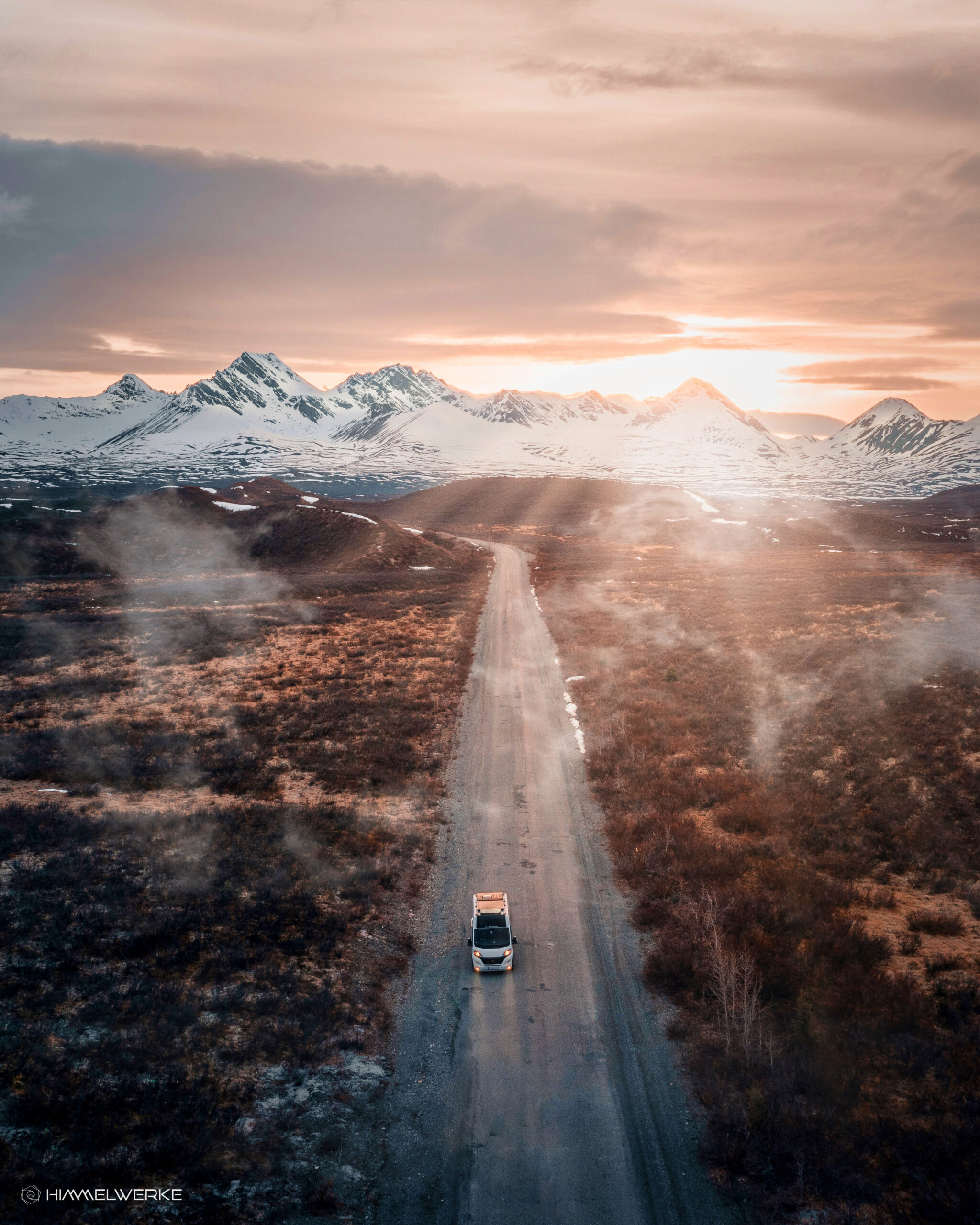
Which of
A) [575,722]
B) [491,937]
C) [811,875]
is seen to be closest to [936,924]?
[811,875]

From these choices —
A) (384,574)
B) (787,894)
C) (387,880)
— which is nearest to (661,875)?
(787,894)

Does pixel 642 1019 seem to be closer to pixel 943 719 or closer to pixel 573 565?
pixel 943 719

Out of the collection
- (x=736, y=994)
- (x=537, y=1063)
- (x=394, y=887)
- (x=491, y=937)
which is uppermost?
(x=491, y=937)

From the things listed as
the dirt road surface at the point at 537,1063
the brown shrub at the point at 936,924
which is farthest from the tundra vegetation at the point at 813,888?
the dirt road surface at the point at 537,1063

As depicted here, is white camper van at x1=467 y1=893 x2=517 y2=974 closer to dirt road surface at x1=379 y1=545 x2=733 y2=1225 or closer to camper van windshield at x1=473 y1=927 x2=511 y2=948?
camper van windshield at x1=473 y1=927 x2=511 y2=948

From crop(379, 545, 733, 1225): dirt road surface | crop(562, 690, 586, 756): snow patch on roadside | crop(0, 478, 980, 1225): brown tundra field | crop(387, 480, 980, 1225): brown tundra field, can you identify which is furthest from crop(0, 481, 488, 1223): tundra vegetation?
crop(387, 480, 980, 1225): brown tundra field

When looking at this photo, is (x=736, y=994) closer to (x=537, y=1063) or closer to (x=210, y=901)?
(x=537, y=1063)
